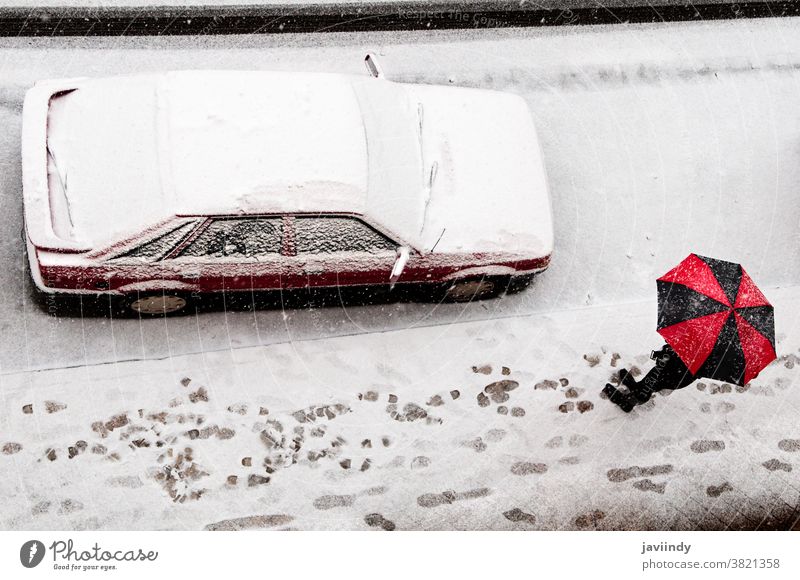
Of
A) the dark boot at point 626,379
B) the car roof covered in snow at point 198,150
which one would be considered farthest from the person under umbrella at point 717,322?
the car roof covered in snow at point 198,150

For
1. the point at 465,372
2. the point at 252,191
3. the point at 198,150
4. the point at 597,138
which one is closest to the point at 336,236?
the point at 252,191

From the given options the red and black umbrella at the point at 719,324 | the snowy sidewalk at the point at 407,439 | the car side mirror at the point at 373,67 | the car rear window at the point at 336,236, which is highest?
the car side mirror at the point at 373,67

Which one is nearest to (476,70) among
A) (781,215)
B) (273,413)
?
(781,215)

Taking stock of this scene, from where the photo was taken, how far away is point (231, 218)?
5355 mm

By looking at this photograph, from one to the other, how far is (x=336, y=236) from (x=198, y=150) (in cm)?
107

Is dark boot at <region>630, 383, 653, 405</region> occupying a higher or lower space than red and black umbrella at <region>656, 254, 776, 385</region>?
lower

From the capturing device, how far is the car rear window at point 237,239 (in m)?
5.39

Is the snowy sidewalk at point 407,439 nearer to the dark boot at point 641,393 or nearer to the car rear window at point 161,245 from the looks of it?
the dark boot at point 641,393

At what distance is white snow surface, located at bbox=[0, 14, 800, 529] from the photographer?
5.78 meters

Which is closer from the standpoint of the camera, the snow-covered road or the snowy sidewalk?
the snowy sidewalk

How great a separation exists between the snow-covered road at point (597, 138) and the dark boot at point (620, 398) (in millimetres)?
760

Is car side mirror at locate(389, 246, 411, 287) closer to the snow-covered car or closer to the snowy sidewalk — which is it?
the snow-covered car

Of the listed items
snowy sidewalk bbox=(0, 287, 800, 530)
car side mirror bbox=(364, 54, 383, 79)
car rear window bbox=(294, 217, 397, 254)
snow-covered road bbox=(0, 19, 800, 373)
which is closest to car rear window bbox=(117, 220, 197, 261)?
car rear window bbox=(294, 217, 397, 254)

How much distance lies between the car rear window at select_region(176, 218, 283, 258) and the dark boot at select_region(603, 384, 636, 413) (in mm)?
2796
